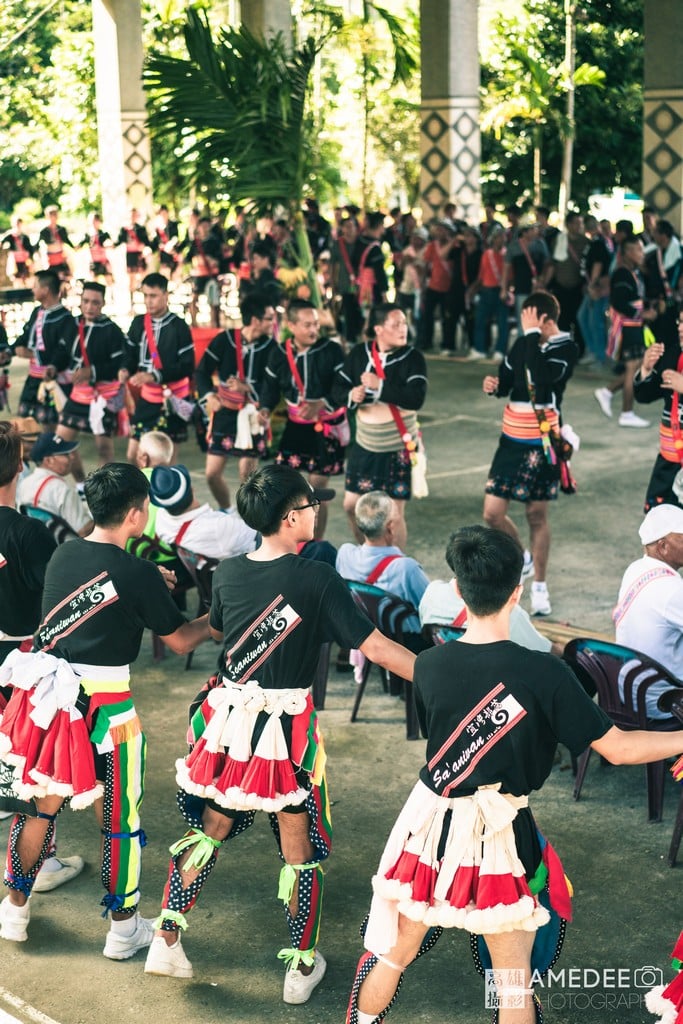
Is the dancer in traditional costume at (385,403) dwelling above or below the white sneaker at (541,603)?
above

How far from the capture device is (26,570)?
206 inches

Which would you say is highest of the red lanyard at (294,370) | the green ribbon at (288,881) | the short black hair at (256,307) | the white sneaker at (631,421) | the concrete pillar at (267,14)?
the concrete pillar at (267,14)

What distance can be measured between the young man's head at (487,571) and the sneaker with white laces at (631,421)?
9.69 metres

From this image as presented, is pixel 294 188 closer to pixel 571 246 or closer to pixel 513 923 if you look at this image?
pixel 571 246

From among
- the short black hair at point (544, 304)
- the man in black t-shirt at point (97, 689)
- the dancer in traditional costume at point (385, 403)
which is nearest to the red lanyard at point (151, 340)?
the dancer in traditional costume at point (385, 403)

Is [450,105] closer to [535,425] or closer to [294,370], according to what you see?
[294,370]

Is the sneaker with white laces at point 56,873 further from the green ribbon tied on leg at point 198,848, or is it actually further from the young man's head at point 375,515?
the young man's head at point 375,515

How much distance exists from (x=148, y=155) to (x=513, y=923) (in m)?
21.8

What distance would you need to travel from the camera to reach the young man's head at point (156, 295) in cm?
1001

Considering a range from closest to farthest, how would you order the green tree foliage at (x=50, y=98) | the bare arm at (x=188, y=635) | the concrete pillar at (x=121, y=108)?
the bare arm at (x=188, y=635) → the concrete pillar at (x=121, y=108) → the green tree foliage at (x=50, y=98)

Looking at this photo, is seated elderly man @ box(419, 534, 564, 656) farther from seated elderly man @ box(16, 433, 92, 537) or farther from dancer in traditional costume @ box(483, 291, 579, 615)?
seated elderly man @ box(16, 433, 92, 537)

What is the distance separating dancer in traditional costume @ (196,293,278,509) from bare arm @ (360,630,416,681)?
519 cm

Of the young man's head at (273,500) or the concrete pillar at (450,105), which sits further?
the concrete pillar at (450,105)

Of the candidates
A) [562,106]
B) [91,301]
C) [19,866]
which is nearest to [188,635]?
[19,866]
